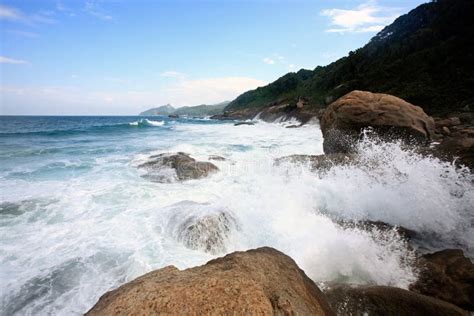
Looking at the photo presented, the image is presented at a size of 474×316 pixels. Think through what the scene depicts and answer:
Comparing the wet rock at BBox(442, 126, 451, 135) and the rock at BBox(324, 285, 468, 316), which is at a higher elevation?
the wet rock at BBox(442, 126, 451, 135)

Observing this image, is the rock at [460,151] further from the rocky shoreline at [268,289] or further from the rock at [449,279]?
the rock at [449,279]

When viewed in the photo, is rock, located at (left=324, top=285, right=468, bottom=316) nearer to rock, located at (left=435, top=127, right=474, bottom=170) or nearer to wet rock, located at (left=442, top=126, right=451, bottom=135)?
rock, located at (left=435, top=127, right=474, bottom=170)

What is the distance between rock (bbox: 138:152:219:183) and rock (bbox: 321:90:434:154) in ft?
17.7

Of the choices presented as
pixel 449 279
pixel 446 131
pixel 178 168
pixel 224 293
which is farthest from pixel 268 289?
pixel 446 131

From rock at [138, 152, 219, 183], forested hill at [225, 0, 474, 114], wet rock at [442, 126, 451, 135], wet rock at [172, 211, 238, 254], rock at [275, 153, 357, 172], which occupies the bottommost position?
wet rock at [172, 211, 238, 254]

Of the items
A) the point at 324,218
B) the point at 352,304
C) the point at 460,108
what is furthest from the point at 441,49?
the point at 352,304

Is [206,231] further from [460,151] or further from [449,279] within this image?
[460,151]

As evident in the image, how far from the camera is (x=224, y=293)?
2262 millimetres

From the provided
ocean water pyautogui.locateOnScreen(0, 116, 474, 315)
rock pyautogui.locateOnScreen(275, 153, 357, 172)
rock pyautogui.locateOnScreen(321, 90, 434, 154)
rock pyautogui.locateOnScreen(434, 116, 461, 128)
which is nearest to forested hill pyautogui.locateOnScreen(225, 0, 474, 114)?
rock pyautogui.locateOnScreen(434, 116, 461, 128)

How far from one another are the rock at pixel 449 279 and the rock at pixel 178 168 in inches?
293

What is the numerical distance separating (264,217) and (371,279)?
2.75 metres

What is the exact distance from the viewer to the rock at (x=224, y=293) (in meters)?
2.17

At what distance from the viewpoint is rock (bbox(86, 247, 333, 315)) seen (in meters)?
2.17

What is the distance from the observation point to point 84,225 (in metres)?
6.66
